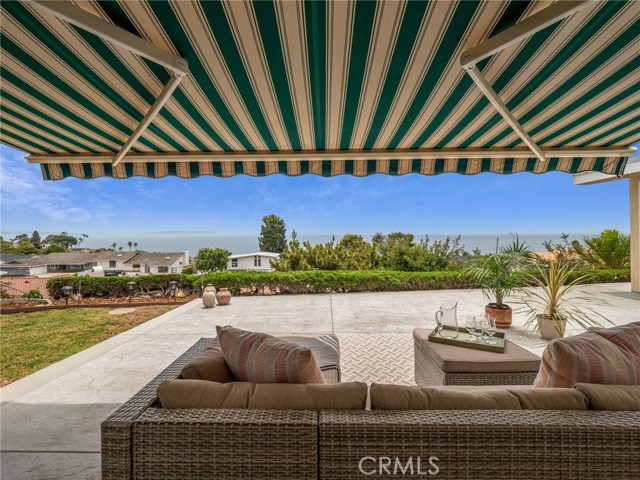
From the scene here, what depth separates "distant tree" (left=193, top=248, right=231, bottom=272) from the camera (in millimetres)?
12367

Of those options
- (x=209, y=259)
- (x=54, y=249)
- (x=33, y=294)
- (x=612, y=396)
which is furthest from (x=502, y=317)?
(x=54, y=249)

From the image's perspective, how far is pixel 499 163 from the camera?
3303 millimetres

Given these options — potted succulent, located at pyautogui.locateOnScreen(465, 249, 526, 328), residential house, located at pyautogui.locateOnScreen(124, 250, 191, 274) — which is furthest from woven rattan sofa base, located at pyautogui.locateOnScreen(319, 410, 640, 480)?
residential house, located at pyautogui.locateOnScreen(124, 250, 191, 274)

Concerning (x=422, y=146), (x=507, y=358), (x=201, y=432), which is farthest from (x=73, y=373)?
(x=422, y=146)

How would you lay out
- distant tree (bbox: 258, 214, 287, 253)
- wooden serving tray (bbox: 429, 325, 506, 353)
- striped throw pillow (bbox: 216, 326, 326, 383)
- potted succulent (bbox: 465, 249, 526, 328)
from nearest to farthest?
striped throw pillow (bbox: 216, 326, 326, 383), wooden serving tray (bbox: 429, 325, 506, 353), potted succulent (bbox: 465, 249, 526, 328), distant tree (bbox: 258, 214, 287, 253)

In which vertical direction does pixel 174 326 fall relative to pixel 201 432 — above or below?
below

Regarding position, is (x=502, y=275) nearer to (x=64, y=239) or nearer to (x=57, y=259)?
(x=57, y=259)

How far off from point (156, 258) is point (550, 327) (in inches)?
688

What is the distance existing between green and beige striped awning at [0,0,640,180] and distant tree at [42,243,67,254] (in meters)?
10.4

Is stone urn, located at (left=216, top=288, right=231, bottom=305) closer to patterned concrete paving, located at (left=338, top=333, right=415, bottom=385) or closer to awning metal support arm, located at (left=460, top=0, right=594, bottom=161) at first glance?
patterned concrete paving, located at (left=338, top=333, right=415, bottom=385)

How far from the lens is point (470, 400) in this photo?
4.25 feet

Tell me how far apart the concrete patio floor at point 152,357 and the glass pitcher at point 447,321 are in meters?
0.65

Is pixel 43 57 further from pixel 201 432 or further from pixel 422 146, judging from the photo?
pixel 422 146

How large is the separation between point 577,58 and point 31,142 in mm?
4416
